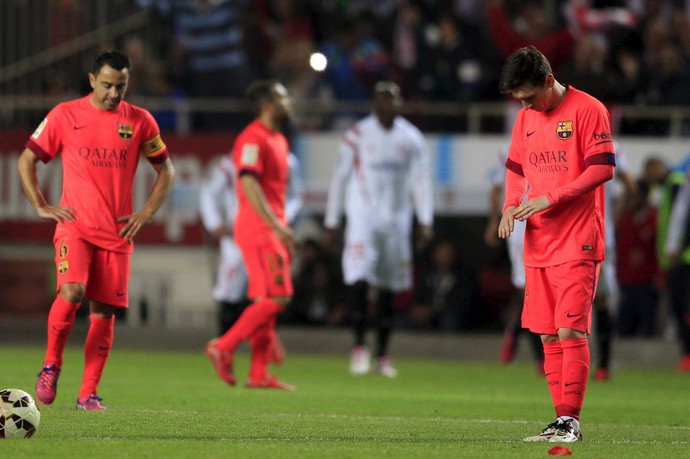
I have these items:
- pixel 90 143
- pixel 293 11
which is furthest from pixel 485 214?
pixel 90 143

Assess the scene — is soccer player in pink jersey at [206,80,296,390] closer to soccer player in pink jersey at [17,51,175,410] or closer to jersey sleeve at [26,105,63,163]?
soccer player in pink jersey at [17,51,175,410]

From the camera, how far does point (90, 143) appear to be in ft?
30.1

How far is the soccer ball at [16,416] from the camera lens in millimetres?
7320

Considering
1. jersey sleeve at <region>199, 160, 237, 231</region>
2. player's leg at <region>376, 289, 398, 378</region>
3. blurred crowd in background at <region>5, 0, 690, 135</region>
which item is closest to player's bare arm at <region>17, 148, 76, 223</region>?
player's leg at <region>376, 289, 398, 378</region>

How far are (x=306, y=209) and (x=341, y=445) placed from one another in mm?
11866

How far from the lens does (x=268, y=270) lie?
11.7 metres

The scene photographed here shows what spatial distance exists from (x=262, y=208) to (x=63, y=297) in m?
2.82

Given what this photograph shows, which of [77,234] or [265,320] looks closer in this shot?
[77,234]

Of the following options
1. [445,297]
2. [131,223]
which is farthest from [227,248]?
[131,223]

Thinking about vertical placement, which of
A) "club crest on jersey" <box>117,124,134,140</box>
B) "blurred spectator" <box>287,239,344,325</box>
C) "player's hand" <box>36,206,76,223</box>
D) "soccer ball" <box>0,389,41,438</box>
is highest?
"club crest on jersey" <box>117,124,134,140</box>

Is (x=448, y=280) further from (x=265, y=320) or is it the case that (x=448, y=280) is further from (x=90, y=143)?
(x=90, y=143)

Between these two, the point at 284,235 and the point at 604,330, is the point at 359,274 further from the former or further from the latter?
the point at 284,235

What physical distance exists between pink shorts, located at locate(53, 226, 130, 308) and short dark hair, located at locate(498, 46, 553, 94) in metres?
2.87

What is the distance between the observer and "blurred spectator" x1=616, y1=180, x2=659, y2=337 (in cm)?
1788
